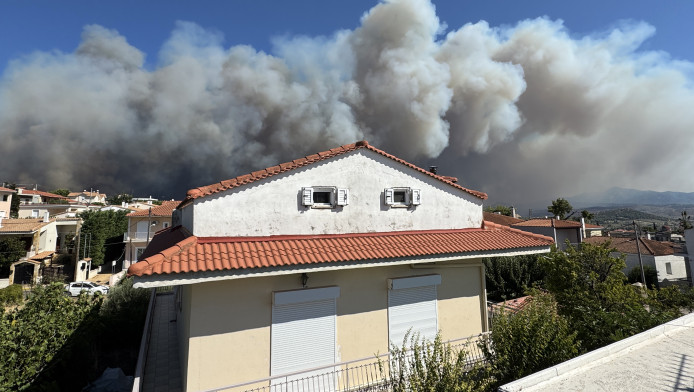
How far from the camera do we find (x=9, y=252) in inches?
1268

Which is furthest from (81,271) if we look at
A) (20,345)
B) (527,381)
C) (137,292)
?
(527,381)

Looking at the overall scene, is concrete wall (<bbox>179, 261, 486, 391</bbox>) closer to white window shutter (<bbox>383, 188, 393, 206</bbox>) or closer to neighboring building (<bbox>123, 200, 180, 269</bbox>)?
white window shutter (<bbox>383, 188, 393, 206</bbox>)

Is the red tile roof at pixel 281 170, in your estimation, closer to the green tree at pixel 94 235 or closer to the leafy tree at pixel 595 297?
the leafy tree at pixel 595 297

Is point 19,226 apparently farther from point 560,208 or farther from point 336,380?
point 560,208

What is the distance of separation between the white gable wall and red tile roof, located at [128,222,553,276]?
0.30m

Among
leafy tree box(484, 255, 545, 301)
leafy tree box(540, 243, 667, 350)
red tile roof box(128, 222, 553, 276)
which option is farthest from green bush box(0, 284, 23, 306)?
leafy tree box(484, 255, 545, 301)

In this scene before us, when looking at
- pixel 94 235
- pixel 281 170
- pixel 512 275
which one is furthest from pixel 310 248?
pixel 94 235

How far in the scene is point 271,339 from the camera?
23.2ft

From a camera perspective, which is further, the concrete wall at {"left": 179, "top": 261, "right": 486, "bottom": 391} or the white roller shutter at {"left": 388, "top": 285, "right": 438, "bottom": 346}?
the white roller shutter at {"left": 388, "top": 285, "right": 438, "bottom": 346}

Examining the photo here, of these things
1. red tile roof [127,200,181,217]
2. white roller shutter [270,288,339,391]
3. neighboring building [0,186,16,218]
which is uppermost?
neighboring building [0,186,16,218]

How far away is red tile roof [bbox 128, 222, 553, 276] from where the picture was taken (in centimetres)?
626

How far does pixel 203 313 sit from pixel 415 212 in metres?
6.80

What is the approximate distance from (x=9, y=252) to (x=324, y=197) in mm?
41930

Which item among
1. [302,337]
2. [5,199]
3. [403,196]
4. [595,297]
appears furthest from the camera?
[5,199]
